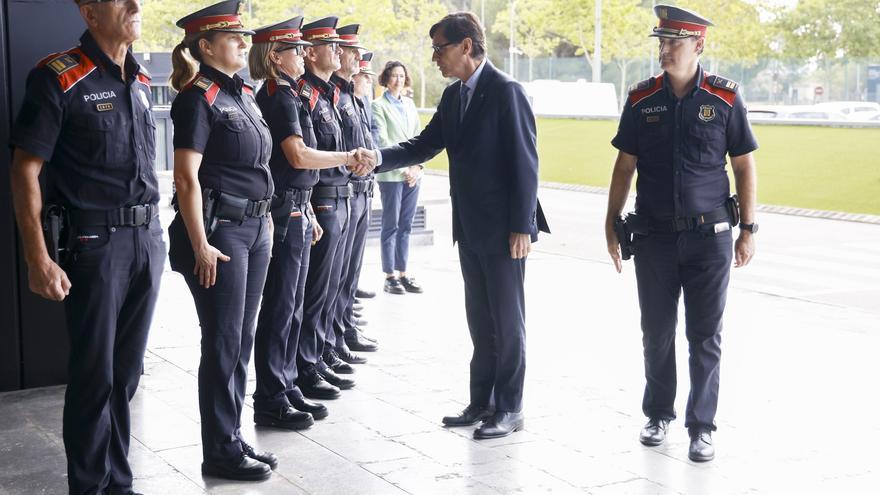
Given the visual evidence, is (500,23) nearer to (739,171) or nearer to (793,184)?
(793,184)

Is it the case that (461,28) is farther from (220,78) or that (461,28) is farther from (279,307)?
(279,307)

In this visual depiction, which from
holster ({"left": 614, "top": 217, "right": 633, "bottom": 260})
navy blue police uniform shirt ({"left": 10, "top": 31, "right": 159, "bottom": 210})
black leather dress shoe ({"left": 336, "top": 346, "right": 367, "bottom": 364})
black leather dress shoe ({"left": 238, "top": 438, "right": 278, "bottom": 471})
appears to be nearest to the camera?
navy blue police uniform shirt ({"left": 10, "top": 31, "right": 159, "bottom": 210})

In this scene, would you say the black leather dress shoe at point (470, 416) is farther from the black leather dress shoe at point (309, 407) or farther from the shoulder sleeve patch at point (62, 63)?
the shoulder sleeve patch at point (62, 63)

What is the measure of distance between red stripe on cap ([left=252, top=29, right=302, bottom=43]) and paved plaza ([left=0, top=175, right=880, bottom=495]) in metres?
1.86

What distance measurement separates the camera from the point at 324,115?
5.80 m

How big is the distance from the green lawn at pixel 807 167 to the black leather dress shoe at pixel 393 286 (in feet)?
30.0

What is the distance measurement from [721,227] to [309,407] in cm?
218

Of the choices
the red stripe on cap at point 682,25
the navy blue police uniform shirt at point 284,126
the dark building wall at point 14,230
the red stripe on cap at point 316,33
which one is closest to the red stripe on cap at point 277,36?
the navy blue police uniform shirt at point 284,126

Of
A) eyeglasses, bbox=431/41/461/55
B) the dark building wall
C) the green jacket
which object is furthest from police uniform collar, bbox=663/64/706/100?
the green jacket

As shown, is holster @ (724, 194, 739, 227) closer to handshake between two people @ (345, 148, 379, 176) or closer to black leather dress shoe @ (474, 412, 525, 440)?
black leather dress shoe @ (474, 412, 525, 440)

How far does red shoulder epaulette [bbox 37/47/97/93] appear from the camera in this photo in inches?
152

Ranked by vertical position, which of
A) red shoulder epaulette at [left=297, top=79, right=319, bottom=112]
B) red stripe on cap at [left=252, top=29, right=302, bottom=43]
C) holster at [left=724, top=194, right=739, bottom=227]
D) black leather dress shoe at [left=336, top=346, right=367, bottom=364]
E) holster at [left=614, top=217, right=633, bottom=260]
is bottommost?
black leather dress shoe at [left=336, top=346, right=367, bottom=364]

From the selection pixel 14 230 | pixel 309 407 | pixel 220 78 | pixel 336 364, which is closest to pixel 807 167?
pixel 336 364

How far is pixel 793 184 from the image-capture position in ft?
58.1
